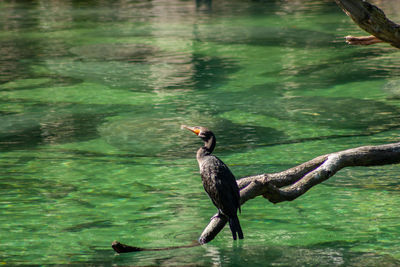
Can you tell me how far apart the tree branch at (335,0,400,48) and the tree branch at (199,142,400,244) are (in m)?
0.64

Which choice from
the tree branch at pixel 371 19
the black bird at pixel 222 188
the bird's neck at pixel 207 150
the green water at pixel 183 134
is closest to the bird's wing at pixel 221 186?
the black bird at pixel 222 188

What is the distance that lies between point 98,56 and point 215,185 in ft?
25.0

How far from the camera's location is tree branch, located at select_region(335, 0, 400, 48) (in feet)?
14.0

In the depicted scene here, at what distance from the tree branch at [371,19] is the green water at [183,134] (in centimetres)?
109

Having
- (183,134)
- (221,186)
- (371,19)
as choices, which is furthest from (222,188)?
(183,134)

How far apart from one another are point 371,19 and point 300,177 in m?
0.97

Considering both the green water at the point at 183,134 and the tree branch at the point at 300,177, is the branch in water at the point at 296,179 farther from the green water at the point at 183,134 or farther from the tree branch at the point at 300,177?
the green water at the point at 183,134

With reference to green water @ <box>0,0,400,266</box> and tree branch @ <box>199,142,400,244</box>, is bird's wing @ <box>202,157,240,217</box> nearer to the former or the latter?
tree branch @ <box>199,142,400,244</box>

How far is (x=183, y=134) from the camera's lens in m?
7.09

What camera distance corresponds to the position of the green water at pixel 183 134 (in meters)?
4.33

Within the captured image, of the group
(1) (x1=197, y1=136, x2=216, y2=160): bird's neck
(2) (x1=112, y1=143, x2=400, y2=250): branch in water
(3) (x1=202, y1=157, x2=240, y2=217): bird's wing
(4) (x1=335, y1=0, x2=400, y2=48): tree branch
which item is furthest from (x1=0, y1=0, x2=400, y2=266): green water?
(4) (x1=335, y1=0, x2=400, y2=48): tree branch

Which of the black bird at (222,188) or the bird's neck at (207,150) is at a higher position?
the bird's neck at (207,150)

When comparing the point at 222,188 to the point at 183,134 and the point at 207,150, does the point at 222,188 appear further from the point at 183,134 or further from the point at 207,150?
the point at 183,134

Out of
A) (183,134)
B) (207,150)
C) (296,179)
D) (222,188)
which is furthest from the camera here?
(183,134)
